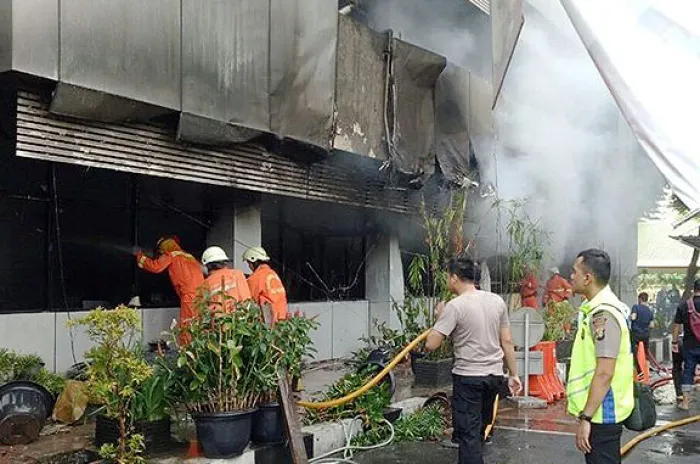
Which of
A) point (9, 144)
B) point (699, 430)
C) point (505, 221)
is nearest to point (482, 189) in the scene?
point (505, 221)

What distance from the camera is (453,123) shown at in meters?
12.6

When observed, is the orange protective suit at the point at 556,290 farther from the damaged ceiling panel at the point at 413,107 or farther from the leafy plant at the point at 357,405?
the leafy plant at the point at 357,405

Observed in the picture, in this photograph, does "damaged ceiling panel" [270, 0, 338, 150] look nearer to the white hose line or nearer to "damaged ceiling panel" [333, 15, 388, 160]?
"damaged ceiling panel" [333, 15, 388, 160]

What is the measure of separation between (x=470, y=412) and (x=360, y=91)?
18.5 feet

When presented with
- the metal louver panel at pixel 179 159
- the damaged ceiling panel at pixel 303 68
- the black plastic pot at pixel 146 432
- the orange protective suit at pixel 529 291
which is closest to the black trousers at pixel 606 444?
the black plastic pot at pixel 146 432

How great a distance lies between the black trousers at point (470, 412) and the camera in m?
5.74

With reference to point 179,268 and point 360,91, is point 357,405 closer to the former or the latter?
point 179,268

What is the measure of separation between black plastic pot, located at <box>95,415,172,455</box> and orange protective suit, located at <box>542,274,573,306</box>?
1076cm

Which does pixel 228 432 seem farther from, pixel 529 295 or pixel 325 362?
pixel 529 295

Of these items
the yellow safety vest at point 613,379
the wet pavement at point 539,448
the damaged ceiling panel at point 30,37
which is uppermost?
the damaged ceiling panel at point 30,37

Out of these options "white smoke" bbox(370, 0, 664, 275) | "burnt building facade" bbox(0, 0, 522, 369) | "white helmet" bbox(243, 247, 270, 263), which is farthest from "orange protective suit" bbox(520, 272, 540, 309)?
"white helmet" bbox(243, 247, 270, 263)

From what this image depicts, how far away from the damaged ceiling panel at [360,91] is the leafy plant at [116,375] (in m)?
4.76

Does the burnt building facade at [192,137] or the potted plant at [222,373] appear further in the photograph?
the burnt building facade at [192,137]

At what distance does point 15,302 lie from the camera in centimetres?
785
